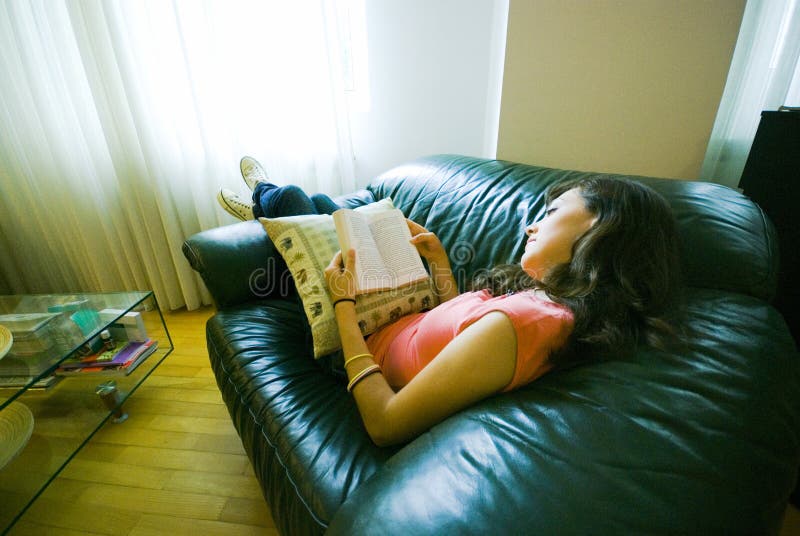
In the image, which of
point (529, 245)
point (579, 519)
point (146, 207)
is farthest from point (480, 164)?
point (146, 207)

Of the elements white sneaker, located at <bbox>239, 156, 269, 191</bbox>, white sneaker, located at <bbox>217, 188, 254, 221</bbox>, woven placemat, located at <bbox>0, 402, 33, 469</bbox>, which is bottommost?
woven placemat, located at <bbox>0, 402, 33, 469</bbox>

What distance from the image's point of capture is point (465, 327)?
653 millimetres

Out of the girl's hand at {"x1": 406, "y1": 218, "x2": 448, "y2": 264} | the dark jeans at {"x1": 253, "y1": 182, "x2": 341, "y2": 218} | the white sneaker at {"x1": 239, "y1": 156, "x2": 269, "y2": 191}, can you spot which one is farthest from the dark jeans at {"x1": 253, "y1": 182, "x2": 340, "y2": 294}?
the girl's hand at {"x1": 406, "y1": 218, "x2": 448, "y2": 264}

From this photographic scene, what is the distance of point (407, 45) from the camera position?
1.77 metres

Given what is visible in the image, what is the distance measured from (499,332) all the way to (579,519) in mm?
264

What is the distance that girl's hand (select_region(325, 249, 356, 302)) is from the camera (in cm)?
88

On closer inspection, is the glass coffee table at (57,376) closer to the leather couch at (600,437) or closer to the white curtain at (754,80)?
the leather couch at (600,437)

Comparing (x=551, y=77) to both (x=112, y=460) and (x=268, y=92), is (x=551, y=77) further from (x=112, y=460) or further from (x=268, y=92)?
(x=112, y=460)

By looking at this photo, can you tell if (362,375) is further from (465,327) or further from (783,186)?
(783,186)

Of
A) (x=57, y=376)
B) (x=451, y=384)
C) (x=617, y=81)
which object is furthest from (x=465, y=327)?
(x=57, y=376)

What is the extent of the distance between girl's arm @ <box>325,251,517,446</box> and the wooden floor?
635 millimetres

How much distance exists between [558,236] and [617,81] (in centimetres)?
95

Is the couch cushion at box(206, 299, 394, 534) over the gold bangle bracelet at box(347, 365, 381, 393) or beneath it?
beneath

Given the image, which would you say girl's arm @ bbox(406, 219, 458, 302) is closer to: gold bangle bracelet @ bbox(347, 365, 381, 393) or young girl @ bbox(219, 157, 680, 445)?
young girl @ bbox(219, 157, 680, 445)
